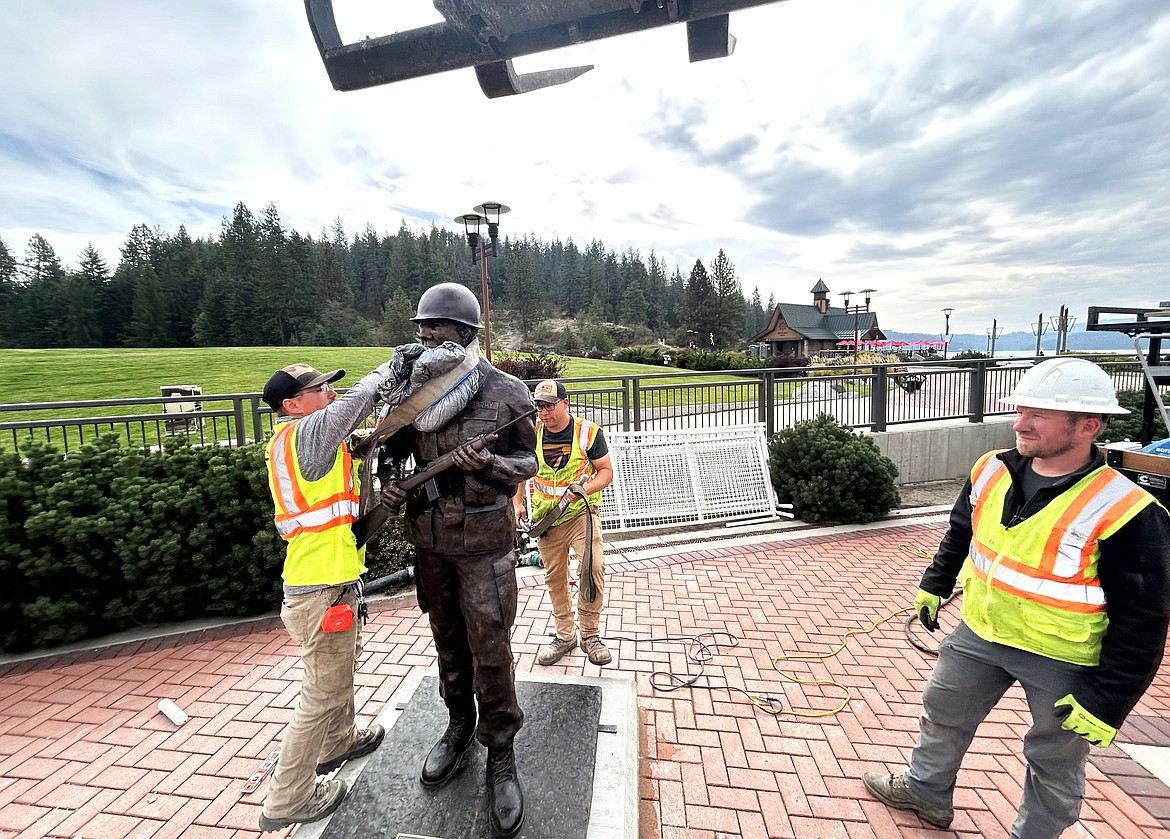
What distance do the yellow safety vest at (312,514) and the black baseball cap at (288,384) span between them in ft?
0.43

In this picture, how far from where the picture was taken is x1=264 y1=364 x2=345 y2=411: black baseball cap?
251cm

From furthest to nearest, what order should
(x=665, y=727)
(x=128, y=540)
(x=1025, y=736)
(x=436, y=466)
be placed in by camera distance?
(x=128, y=540), (x=665, y=727), (x=436, y=466), (x=1025, y=736)

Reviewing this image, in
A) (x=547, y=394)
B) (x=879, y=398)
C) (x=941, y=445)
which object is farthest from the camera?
(x=941, y=445)

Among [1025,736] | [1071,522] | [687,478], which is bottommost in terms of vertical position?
[687,478]

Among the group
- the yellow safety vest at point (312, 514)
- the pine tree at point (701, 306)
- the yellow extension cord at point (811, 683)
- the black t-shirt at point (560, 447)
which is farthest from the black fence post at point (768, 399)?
the pine tree at point (701, 306)

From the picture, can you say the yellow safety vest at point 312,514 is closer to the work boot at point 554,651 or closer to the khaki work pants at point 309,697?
the khaki work pants at point 309,697

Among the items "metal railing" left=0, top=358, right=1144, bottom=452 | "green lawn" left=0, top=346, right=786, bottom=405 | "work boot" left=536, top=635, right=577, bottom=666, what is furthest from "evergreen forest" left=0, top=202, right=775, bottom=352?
"work boot" left=536, top=635, right=577, bottom=666

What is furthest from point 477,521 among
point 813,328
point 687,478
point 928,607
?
point 813,328

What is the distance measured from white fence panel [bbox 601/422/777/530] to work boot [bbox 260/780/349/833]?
198 inches

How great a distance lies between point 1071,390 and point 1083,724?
129 cm

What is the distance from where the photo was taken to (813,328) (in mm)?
57594

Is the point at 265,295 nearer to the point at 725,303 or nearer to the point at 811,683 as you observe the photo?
the point at 725,303

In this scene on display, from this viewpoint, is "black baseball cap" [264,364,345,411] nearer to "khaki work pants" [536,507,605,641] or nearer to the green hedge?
"khaki work pants" [536,507,605,641]

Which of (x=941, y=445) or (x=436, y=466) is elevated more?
(x=436, y=466)
